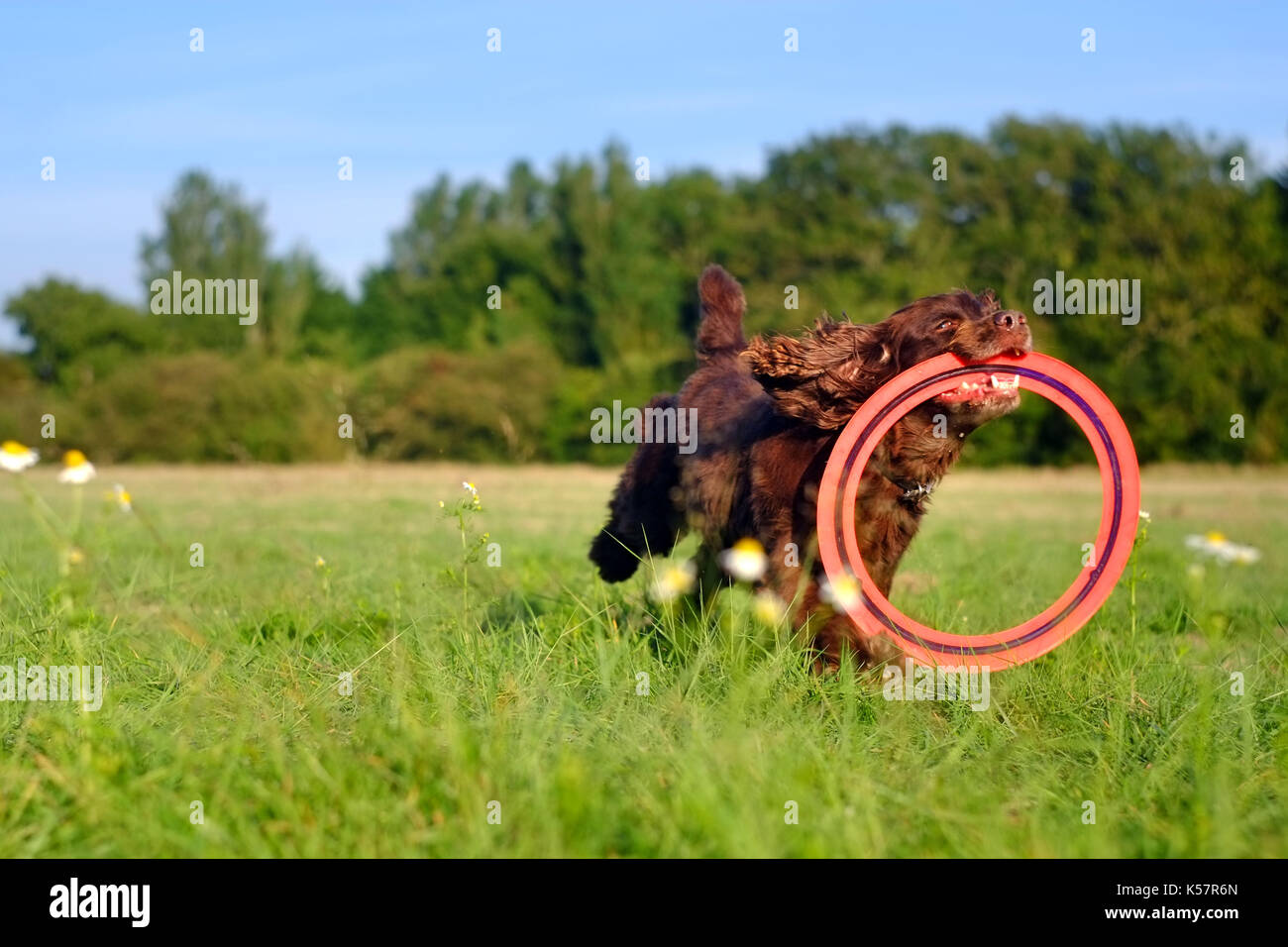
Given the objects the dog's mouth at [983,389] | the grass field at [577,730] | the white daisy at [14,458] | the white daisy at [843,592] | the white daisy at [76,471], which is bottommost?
the grass field at [577,730]

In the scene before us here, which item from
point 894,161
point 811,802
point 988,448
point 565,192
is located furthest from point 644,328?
point 811,802

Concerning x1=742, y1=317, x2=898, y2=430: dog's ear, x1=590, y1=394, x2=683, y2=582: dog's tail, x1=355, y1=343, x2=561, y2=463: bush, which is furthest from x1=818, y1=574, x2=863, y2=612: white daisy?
x1=355, y1=343, x2=561, y2=463: bush

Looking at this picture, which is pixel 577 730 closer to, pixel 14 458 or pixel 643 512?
pixel 14 458

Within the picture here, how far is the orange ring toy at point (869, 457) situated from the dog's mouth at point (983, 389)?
0.02m

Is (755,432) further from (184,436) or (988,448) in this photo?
(184,436)

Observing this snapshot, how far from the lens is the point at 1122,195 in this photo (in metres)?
31.0

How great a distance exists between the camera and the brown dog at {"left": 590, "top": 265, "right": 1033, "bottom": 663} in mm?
4668

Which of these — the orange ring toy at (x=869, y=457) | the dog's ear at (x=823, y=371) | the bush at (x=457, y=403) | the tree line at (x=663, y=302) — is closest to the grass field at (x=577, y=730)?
the orange ring toy at (x=869, y=457)

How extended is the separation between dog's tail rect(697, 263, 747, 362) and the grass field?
133cm

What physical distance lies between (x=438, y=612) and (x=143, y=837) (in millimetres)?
2186

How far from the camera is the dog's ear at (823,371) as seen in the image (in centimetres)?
495

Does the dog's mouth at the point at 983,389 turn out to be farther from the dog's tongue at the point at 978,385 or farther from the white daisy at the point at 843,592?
the white daisy at the point at 843,592
